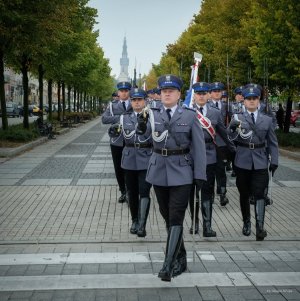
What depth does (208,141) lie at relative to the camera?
8.38 metres

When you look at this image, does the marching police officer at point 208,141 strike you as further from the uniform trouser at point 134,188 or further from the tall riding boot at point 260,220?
the uniform trouser at point 134,188

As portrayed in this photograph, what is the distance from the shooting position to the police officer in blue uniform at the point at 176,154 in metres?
5.80

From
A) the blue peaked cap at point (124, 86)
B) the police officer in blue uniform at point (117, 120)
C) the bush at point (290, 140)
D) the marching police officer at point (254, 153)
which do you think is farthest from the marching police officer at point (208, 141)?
the bush at point (290, 140)

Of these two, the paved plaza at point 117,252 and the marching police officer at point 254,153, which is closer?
the paved plaza at point 117,252

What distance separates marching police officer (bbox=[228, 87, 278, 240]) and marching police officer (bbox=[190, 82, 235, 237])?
0.29m

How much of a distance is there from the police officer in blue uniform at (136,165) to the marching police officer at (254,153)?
1.33 meters

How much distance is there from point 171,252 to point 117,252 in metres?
1.48

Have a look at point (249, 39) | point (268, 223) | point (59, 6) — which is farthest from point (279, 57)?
point (268, 223)

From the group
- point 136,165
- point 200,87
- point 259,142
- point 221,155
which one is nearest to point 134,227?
point 136,165

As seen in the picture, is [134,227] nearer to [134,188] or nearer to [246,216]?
[134,188]

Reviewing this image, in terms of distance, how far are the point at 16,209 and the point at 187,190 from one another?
479 centimetres

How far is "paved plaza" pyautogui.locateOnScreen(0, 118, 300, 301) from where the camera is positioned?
5598 millimetres

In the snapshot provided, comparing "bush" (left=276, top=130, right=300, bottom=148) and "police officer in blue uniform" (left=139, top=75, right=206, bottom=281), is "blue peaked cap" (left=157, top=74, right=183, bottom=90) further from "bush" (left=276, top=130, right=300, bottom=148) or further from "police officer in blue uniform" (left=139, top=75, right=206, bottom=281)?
"bush" (left=276, top=130, right=300, bottom=148)

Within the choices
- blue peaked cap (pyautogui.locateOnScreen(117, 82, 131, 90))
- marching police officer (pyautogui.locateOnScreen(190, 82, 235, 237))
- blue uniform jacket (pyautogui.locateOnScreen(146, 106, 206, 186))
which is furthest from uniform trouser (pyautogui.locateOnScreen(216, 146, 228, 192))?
blue uniform jacket (pyautogui.locateOnScreen(146, 106, 206, 186))
